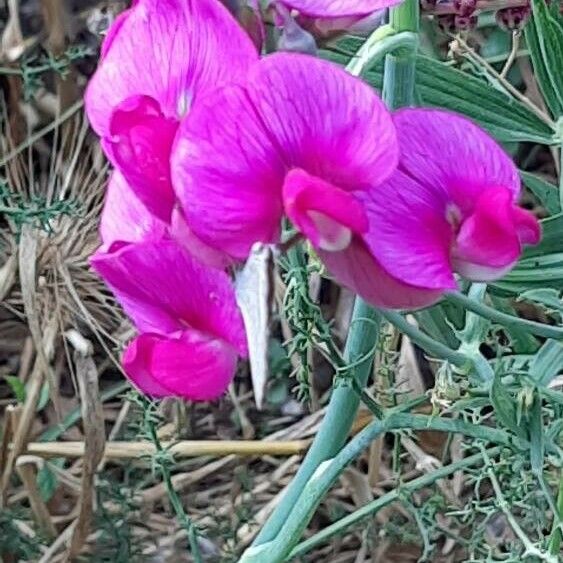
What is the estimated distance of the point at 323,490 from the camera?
Answer: 0.59 m

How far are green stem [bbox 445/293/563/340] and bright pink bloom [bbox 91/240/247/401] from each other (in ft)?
0.32

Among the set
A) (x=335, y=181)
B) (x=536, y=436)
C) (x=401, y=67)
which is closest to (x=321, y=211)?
(x=335, y=181)

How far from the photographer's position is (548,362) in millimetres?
699

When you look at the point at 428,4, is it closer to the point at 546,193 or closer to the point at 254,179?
the point at 546,193

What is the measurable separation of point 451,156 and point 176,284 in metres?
0.11

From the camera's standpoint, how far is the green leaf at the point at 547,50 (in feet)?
2.13

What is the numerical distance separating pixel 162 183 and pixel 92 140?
1091 mm

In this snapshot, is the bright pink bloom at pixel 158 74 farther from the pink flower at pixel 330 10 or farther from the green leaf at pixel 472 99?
the green leaf at pixel 472 99

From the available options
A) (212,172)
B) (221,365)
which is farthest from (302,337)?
(212,172)

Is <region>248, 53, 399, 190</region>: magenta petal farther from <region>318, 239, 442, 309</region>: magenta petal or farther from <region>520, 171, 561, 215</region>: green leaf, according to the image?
<region>520, 171, 561, 215</region>: green leaf

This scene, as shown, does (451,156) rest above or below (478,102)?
above

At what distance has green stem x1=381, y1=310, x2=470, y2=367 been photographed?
51 centimetres

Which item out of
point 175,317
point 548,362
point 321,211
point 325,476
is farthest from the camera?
point 548,362

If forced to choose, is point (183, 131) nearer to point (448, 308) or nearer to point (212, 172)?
point (212, 172)
